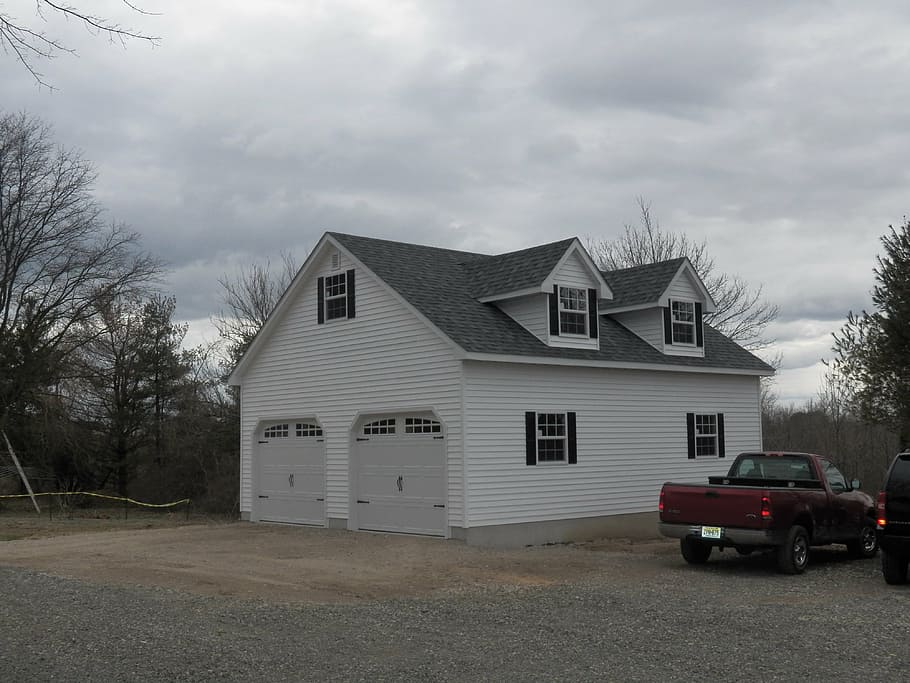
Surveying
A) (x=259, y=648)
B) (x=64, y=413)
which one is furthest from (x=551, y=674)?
(x=64, y=413)

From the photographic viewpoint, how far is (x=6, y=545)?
1911 centimetres

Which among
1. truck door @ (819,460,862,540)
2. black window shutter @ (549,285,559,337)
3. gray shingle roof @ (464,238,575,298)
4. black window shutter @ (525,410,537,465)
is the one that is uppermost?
gray shingle roof @ (464,238,575,298)

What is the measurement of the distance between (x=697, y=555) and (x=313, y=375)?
397 inches

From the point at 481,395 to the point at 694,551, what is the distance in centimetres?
510

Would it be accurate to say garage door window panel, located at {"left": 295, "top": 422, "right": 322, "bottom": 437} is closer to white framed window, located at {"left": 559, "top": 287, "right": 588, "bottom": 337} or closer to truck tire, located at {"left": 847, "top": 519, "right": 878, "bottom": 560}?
white framed window, located at {"left": 559, "top": 287, "right": 588, "bottom": 337}

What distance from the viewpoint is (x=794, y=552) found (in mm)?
14281

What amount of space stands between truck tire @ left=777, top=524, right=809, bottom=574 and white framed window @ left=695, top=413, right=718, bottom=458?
8514 millimetres

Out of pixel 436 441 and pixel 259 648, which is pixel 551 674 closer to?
pixel 259 648

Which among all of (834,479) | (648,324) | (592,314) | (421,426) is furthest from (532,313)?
(834,479)

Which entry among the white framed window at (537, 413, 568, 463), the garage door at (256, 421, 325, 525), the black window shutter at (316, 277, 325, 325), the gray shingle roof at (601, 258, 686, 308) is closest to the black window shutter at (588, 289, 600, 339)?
the white framed window at (537, 413, 568, 463)

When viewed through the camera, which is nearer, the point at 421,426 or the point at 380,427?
the point at 421,426

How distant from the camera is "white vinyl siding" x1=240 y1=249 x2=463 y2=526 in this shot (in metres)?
18.6

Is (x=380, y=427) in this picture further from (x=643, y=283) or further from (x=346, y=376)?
(x=643, y=283)

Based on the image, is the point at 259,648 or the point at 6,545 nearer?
the point at 259,648
